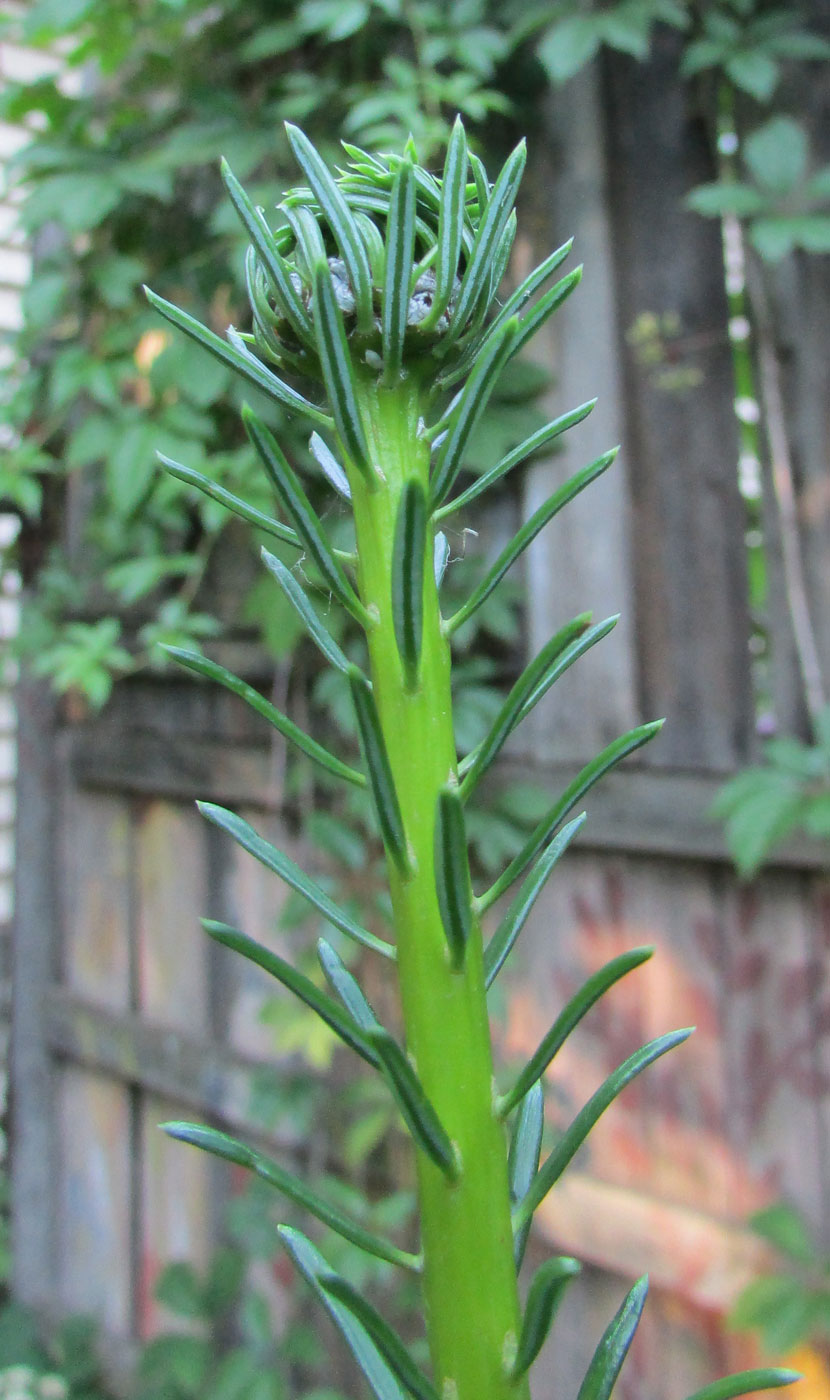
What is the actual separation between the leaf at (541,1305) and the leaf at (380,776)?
0.07m

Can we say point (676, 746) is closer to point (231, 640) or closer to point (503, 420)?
point (503, 420)

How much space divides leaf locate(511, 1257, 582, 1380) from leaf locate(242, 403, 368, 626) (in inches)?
4.8

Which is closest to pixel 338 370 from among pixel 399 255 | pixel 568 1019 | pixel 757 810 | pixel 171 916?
pixel 399 255

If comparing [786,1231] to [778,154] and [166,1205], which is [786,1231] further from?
[166,1205]

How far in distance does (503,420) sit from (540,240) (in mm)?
231

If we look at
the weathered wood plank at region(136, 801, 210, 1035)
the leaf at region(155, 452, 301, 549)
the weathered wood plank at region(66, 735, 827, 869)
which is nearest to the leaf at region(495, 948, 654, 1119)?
the leaf at region(155, 452, 301, 549)

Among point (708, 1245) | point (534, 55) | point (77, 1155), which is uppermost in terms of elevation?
point (534, 55)

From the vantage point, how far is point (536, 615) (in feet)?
3.89

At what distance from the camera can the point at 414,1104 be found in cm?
20

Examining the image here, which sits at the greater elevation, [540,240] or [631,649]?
[540,240]

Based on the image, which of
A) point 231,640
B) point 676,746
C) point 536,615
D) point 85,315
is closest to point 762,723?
point 676,746

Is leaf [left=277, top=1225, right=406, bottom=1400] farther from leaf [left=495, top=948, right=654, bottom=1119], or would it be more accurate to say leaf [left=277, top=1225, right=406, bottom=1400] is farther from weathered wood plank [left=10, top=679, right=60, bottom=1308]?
weathered wood plank [left=10, top=679, right=60, bottom=1308]

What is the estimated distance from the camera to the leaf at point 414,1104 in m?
0.18

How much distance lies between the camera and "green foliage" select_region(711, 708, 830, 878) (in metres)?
0.87
